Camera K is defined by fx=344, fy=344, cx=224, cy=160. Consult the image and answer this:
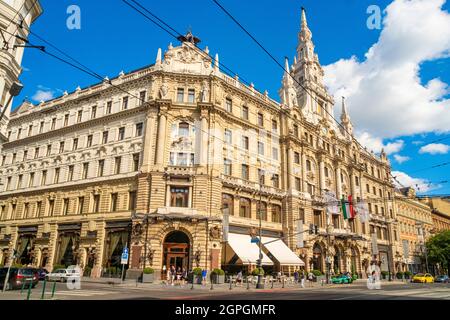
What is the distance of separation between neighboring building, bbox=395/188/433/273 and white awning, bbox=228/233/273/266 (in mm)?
38317

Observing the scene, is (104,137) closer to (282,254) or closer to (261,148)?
(261,148)

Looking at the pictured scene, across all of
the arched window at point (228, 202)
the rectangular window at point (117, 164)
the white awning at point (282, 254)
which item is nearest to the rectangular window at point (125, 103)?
the rectangular window at point (117, 164)

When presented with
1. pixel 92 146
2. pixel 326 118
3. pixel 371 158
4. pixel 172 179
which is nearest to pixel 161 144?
pixel 172 179

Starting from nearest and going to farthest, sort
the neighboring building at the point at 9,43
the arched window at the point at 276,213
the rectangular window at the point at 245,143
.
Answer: the neighboring building at the point at 9,43 < the rectangular window at the point at 245,143 < the arched window at the point at 276,213

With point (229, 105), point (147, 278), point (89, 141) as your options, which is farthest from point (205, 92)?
point (147, 278)

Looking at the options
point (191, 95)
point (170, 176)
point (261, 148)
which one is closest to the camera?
point (170, 176)

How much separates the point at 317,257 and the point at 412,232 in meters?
36.2

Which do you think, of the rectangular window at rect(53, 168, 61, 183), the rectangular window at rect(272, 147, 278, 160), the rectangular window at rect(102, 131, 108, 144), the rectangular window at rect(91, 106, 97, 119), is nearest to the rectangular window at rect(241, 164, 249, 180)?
the rectangular window at rect(272, 147, 278, 160)

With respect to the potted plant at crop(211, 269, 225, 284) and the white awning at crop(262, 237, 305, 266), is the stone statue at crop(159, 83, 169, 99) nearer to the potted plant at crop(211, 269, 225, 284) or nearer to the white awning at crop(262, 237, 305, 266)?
the potted plant at crop(211, 269, 225, 284)

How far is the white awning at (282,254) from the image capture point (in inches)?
1489

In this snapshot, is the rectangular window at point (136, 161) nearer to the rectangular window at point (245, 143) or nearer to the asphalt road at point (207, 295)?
the rectangular window at point (245, 143)

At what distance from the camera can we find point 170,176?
114 ft

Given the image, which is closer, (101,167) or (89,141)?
(101,167)

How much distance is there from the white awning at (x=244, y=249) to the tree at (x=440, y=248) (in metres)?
44.2
